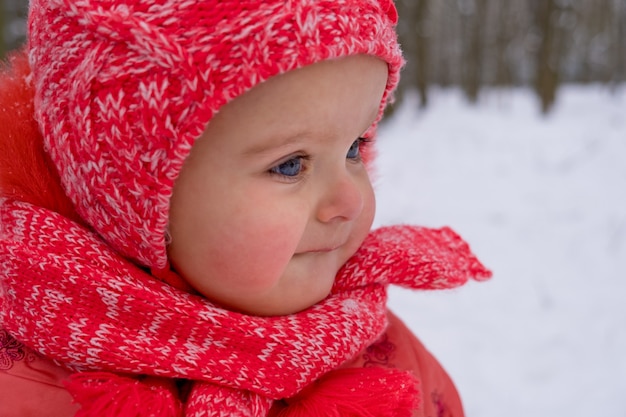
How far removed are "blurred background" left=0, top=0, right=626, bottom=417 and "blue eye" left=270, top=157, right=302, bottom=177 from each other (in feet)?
1.57

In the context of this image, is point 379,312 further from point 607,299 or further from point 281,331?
point 607,299

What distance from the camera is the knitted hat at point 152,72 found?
0.81 metres

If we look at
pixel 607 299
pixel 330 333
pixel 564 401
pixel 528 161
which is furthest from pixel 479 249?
pixel 330 333

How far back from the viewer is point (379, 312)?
1061 mm

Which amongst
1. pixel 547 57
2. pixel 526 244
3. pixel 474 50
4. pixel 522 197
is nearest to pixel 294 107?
pixel 526 244

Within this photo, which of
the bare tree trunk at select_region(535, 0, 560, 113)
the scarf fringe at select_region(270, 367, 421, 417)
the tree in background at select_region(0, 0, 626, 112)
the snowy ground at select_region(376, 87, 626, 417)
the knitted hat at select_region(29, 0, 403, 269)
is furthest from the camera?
the tree in background at select_region(0, 0, 626, 112)

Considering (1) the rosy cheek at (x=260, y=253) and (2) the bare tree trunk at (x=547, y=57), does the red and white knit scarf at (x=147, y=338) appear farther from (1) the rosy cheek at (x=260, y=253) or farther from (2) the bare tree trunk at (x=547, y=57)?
(2) the bare tree trunk at (x=547, y=57)

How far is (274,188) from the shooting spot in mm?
876

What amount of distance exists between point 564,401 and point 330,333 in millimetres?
1860

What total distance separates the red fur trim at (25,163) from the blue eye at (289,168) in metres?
0.35

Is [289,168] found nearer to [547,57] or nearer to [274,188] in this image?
[274,188]

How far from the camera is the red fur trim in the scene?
0.98 m

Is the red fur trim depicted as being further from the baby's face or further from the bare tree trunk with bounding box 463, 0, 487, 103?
the bare tree trunk with bounding box 463, 0, 487, 103

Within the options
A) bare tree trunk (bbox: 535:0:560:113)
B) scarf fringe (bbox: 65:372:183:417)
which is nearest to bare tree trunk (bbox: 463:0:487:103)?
bare tree trunk (bbox: 535:0:560:113)
